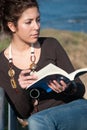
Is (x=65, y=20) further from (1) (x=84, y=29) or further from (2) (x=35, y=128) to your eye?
(2) (x=35, y=128)

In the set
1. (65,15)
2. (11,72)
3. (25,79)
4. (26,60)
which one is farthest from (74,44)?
(65,15)

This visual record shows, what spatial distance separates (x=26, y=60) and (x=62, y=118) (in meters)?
0.56

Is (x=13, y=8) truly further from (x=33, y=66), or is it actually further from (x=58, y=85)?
(x=58, y=85)

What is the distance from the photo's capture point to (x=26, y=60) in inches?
139

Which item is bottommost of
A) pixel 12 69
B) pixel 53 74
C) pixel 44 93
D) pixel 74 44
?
pixel 74 44

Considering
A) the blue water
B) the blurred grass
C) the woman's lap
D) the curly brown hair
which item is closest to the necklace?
the curly brown hair

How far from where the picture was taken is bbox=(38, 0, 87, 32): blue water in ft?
44.9

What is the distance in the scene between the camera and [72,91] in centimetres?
337

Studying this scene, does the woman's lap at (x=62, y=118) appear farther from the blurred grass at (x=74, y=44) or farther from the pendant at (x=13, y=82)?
the blurred grass at (x=74, y=44)

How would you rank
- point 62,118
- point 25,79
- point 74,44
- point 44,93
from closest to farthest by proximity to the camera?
1. point 62,118
2. point 25,79
3. point 44,93
4. point 74,44

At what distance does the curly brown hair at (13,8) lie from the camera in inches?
135

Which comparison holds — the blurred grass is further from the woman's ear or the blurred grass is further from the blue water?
the woman's ear

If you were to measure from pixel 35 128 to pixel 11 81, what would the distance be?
1.60ft

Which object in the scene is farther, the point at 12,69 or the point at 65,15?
the point at 65,15
